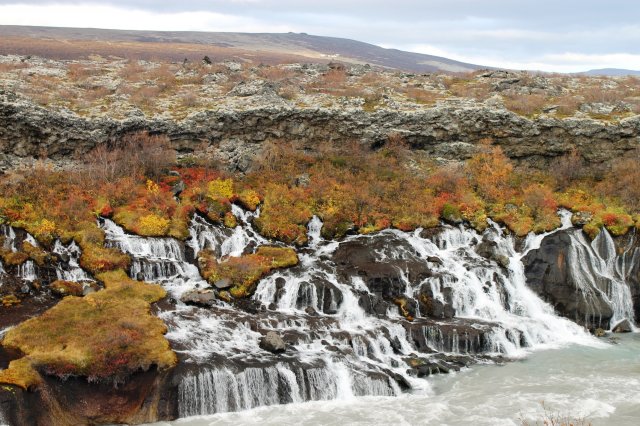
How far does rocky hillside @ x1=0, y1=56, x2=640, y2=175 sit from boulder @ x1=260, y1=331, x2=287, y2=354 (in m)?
19.9

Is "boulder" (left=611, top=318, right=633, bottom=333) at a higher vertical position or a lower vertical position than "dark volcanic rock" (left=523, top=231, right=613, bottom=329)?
lower

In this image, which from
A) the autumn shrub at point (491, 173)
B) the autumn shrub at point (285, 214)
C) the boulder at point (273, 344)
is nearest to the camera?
the boulder at point (273, 344)

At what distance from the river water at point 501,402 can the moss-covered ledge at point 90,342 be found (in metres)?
2.97

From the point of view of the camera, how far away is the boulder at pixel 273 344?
24.4 m

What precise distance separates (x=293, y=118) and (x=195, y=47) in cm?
8420

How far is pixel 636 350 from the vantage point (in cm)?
2811

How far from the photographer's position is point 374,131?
44.7 meters

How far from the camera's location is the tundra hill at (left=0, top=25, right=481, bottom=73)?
9000cm

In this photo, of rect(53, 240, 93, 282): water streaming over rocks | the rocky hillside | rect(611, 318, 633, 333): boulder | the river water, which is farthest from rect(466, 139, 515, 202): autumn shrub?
rect(53, 240, 93, 282): water streaming over rocks

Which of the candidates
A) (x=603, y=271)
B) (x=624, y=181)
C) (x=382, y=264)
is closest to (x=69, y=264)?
(x=382, y=264)

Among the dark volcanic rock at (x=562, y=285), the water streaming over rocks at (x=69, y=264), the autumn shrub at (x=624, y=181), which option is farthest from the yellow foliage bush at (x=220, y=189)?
the autumn shrub at (x=624, y=181)

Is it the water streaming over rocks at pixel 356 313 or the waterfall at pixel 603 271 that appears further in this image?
the waterfall at pixel 603 271

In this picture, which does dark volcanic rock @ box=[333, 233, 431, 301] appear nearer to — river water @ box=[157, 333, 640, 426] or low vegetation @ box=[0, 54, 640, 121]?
river water @ box=[157, 333, 640, 426]

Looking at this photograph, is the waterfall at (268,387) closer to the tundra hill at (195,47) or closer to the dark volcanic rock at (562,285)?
the dark volcanic rock at (562,285)
